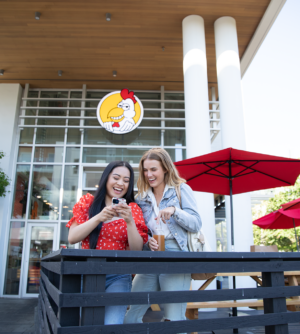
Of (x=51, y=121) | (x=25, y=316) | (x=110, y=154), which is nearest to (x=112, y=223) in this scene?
(x=25, y=316)

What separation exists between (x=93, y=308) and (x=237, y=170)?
3682 mm

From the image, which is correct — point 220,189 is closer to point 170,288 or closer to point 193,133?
point 193,133

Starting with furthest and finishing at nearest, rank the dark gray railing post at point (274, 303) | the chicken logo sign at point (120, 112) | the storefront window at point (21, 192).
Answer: the storefront window at point (21, 192) < the chicken logo sign at point (120, 112) < the dark gray railing post at point (274, 303)

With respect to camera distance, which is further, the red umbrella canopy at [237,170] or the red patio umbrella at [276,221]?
the red patio umbrella at [276,221]

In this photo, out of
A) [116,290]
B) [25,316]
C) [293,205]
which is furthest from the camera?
[293,205]

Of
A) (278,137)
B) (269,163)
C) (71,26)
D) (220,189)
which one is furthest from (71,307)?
(278,137)

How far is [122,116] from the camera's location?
8.00 metres

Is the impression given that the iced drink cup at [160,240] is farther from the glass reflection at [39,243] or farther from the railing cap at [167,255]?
the glass reflection at [39,243]

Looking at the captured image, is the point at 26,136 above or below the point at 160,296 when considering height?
above

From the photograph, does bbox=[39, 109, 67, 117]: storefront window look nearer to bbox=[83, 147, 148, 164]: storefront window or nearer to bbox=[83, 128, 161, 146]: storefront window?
bbox=[83, 128, 161, 146]: storefront window

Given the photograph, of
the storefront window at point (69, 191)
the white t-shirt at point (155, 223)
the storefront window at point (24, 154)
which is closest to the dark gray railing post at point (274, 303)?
the white t-shirt at point (155, 223)

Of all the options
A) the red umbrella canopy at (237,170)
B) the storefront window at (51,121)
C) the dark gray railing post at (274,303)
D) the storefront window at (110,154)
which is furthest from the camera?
the storefront window at (51,121)

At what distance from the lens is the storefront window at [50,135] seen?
345 inches

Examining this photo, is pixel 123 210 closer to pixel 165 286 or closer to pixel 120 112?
pixel 165 286
